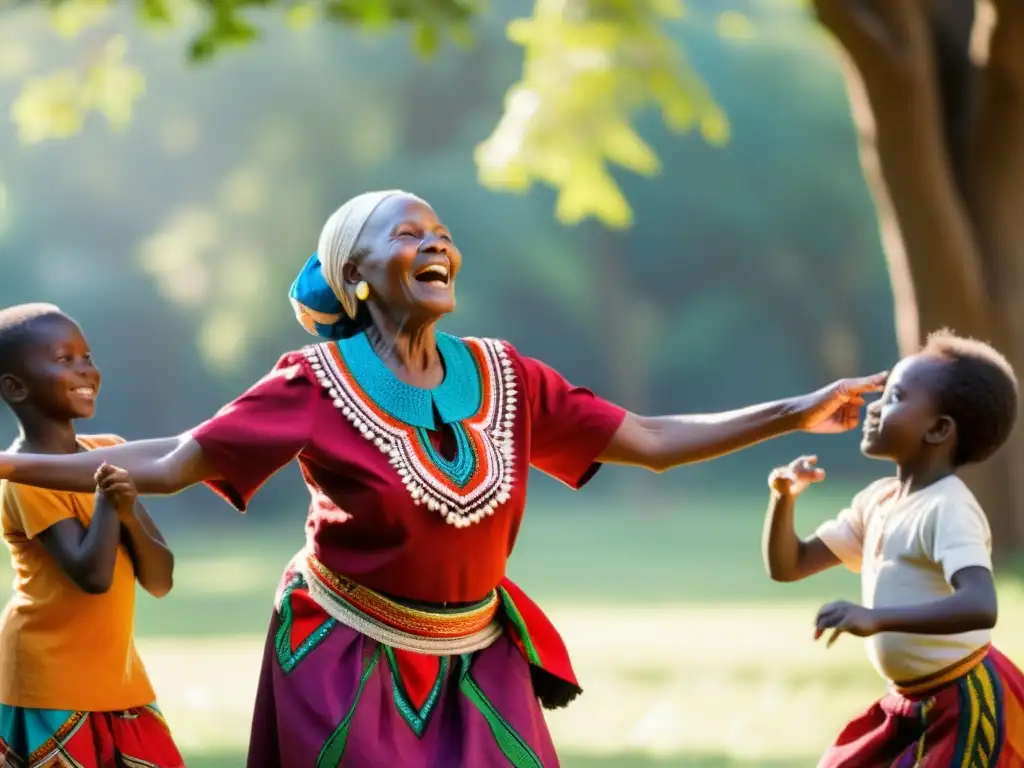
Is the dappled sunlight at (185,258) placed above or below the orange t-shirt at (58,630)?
above

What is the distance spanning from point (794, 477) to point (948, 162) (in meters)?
7.59

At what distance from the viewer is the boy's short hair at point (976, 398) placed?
13.6ft

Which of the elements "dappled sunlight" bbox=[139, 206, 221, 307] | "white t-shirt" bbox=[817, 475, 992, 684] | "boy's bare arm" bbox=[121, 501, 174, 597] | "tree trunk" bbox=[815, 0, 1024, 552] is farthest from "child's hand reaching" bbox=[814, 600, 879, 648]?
"dappled sunlight" bbox=[139, 206, 221, 307]

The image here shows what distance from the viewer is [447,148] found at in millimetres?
35094

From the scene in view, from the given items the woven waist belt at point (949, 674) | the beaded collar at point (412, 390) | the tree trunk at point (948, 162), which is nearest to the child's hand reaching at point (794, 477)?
the woven waist belt at point (949, 674)

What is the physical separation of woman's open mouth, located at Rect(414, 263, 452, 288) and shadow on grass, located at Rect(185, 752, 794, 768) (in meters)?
3.44

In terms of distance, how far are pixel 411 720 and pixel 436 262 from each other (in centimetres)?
104

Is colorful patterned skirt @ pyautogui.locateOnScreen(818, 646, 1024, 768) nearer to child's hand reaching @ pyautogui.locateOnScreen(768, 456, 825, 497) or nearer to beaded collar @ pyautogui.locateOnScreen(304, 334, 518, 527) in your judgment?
child's hand reaching @ pyautogui.locateOnScreen(768, 456, 825, 497)

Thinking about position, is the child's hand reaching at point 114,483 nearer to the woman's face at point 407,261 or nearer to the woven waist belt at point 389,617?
the woven waist belt at point 389,617

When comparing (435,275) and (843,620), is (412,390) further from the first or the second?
(843,620)

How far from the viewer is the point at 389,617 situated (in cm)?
386

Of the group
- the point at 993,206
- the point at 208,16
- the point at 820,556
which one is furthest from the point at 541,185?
the point at 820,556

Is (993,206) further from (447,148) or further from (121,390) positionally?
(447,148)

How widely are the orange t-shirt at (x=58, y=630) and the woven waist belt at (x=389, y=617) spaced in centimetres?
71
